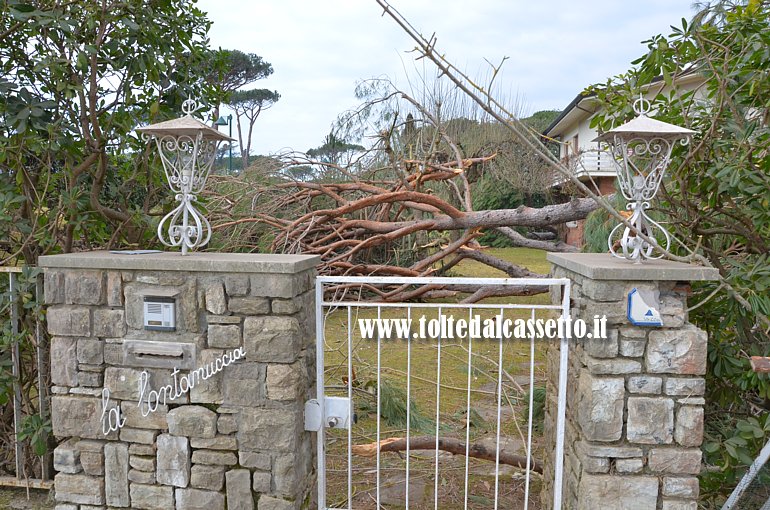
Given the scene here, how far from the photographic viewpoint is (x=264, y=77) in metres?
25.7

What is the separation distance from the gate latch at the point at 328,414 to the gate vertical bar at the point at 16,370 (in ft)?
5.32

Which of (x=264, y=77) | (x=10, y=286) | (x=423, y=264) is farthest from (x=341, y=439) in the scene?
(x=264, y=77)

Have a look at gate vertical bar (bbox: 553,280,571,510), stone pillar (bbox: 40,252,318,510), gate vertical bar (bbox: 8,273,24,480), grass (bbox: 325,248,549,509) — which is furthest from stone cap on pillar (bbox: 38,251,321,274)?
gate vertical bar (bbox: 553,280,571,510)

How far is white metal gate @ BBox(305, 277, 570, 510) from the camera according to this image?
255 centimetres

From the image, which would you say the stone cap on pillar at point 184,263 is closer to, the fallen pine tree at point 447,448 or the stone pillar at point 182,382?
the stone pillar at point 182,382

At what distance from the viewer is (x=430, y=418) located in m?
4.15

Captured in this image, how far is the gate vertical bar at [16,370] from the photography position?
2.88 m

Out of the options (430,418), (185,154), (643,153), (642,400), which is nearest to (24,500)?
(185,154)

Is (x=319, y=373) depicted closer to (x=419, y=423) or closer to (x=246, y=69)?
(x=419, y=423)

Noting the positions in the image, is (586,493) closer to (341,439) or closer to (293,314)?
(293,314)

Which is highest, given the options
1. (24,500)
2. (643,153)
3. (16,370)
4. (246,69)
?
(246,69)

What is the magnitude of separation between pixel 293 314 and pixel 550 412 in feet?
4.89

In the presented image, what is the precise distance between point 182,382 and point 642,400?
1.94 m

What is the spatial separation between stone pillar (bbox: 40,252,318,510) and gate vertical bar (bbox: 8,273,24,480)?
1.81ft
